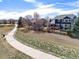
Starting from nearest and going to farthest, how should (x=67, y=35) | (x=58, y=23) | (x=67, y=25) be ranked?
(x=67, y=35), (x=67, y=25), (x=58, y=23)

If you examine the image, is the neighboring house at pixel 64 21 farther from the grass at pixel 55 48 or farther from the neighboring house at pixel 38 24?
the grass at pixel 55 48

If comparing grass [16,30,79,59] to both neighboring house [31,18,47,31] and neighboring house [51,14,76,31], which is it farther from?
neighboring house [31,18,47,31]

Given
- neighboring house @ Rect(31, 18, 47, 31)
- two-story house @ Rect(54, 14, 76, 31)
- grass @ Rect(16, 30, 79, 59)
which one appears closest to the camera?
grass @ Rect(16, 30, 79, 59)

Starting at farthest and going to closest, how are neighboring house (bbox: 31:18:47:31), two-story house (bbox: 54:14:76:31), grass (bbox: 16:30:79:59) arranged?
neighboring house (bbox: 31:18:47:31) → two-story house (bbox: 54:14:76:31) → grass (bbox: 16:30:79:59)

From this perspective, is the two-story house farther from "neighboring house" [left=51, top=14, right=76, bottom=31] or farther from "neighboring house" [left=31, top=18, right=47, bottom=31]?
"neighboring house" [left=31, top=18, right=47, bottom=31]

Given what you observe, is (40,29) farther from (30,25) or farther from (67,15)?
(67,15)

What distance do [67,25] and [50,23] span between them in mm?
6386

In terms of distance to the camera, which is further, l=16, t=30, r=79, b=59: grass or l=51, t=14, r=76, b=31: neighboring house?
l=51, t=14, r=76, b=31: neighboring house

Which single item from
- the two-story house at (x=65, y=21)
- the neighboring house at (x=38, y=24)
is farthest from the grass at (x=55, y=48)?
the neighboring house at (x=38, y=24)

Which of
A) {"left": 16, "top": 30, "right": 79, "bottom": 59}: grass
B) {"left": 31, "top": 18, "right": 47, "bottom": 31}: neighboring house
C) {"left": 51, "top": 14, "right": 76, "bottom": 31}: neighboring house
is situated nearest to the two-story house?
{"left": 51, "top": 14, "right": 76, "bottom": 31}: neighboring house

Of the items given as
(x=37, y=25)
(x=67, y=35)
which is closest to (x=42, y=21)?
(x=37, y=25)

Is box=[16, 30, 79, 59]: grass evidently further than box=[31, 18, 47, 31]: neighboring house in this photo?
No

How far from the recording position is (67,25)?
145 feet

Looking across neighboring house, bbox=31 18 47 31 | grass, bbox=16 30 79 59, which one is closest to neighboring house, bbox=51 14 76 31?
neighboring house, bbox=31 18 47 31
